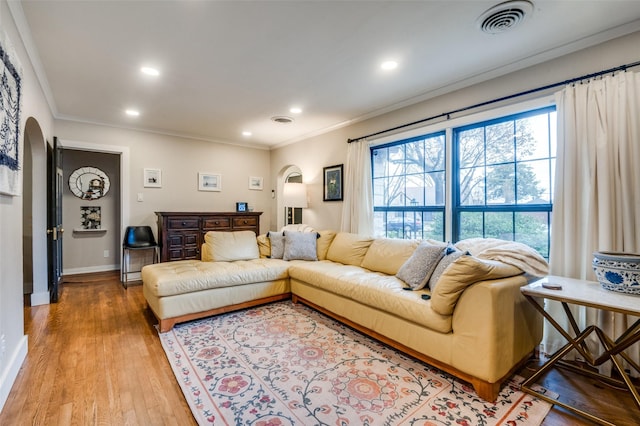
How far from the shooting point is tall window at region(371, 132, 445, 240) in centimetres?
336

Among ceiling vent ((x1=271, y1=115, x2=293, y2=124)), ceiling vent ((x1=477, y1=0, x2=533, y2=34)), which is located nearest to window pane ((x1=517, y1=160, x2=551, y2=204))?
ceiling vent ((x1=477, y1=0, x2=533, y2=34))

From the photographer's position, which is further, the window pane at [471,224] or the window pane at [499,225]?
the window pane at [471,224]

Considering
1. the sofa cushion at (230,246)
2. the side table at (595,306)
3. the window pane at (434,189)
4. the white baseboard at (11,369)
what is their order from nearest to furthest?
the side table at (595,306)
the white baseboard at (11,369)
the window pane at (434,189)
the sofa cushion at (230,246)

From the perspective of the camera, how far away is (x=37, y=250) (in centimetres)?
356

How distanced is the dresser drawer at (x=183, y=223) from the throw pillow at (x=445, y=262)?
12.0ft

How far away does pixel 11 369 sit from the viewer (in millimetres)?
1894

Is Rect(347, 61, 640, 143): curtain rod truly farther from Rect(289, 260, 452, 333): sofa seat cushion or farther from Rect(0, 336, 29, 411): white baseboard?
Rect(0, 336, 29, 411): white baseboard

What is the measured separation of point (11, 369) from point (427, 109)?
407cm

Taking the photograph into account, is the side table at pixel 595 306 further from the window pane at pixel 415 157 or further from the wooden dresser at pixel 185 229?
the wooden dresser at pixel 185 229

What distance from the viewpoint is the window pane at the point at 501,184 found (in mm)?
2758

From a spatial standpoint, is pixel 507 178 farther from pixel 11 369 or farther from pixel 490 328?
pixel 11 369

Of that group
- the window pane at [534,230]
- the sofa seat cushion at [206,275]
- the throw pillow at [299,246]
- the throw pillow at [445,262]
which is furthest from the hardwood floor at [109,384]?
the throw pillow at [299,246]

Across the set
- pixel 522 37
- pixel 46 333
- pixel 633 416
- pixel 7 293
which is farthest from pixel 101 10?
pixel 633 416

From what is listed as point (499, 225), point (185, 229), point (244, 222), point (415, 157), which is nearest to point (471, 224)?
point (499, 225)
